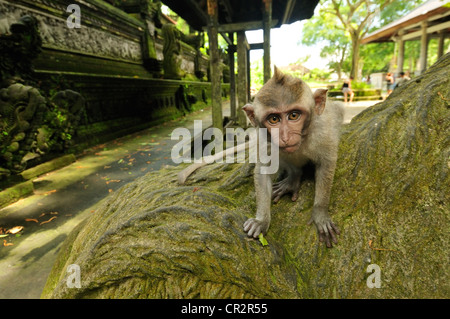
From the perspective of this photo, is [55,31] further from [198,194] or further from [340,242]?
[340,242]

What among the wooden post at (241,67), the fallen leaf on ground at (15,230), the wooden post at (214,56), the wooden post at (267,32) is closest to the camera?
the fallen leaf on ground at (15,230)

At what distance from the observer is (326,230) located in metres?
Result: 1.51

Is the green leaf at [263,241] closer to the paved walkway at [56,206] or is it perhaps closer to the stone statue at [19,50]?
the paved walkway at [56,206]

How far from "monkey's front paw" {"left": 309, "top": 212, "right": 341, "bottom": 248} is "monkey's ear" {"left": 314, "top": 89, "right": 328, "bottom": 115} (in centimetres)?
68

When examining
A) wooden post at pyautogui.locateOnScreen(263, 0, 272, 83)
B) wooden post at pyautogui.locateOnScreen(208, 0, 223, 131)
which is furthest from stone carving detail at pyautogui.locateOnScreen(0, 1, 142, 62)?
wooden post at pyautogui.locateOnScreen(263, 0, 272, 83)

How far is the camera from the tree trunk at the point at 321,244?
1365 mm

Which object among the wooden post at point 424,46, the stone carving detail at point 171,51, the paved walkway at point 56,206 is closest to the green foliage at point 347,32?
the wooden post at point 424,46

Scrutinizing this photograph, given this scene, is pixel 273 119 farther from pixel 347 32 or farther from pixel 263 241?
pixel 347 32

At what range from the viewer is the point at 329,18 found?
23.8m

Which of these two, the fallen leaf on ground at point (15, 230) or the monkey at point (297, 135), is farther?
the fallen leaf on ground at point (15, 230)

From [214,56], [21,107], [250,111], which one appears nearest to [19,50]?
[21,107]

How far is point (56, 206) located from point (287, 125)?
3800 mm

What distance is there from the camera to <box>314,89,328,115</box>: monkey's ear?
5.55 feet

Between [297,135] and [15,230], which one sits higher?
[297,135]
